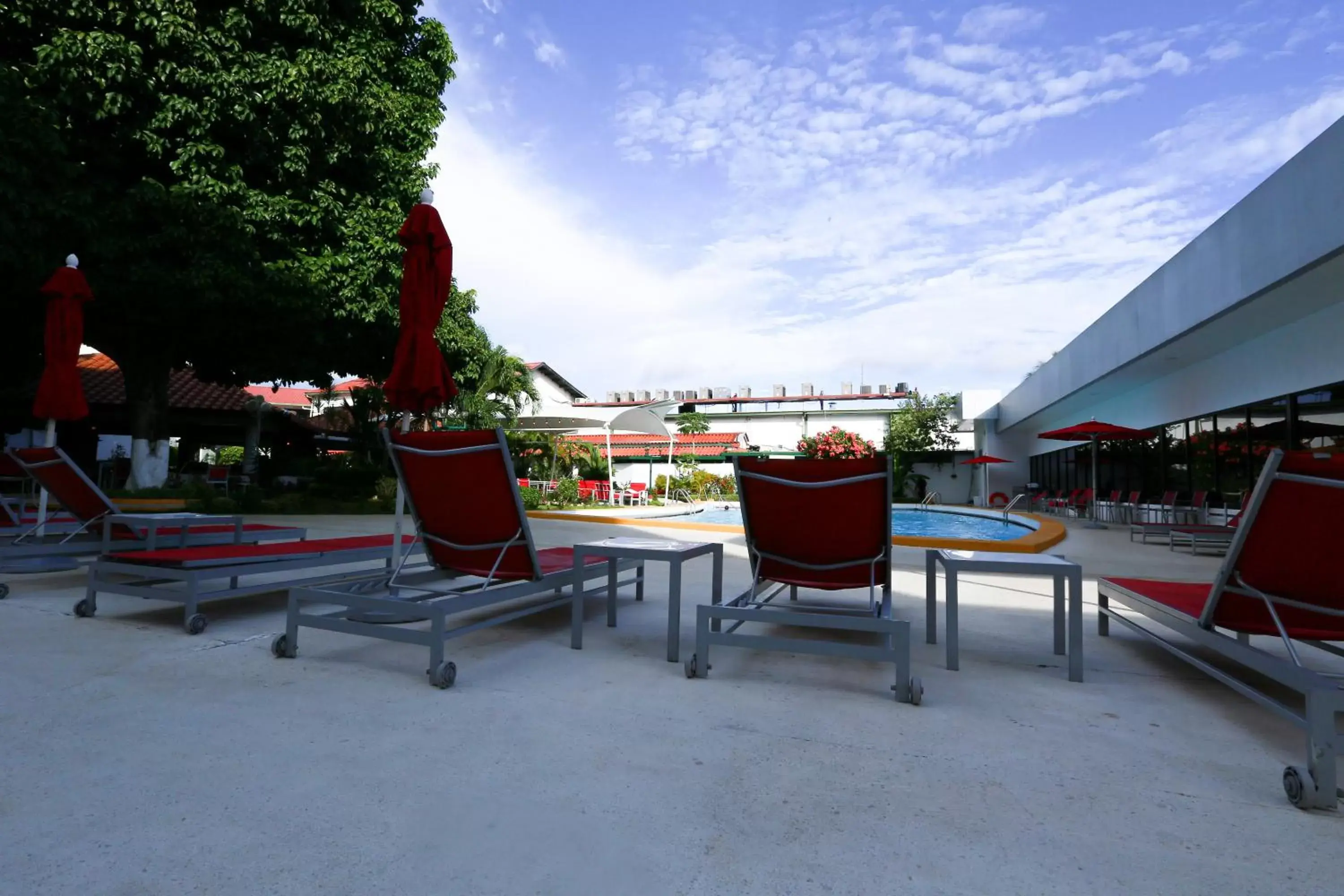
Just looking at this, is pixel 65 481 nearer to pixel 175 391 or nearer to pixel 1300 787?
pixel 1300 787

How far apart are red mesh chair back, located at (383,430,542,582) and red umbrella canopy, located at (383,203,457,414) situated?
2.36 ft

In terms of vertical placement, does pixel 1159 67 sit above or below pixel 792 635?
above

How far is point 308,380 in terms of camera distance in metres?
13.4

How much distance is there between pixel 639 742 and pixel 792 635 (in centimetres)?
187

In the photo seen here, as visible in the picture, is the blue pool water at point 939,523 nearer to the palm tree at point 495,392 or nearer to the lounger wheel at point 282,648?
the palm tree at point 495,392

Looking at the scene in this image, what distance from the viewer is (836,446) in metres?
21.2

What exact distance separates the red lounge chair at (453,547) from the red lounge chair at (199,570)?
33cm

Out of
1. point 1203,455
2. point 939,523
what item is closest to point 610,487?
point 939,523

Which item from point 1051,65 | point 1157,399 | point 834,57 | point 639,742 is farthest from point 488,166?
point 1157,399

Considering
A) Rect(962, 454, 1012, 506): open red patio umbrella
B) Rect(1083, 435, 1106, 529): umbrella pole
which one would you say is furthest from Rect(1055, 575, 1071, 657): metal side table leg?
Rect(962, 454, 1012, 506): open red patio umbrella

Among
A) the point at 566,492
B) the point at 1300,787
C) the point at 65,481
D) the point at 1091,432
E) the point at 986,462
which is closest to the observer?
Result: the point at 1300,787

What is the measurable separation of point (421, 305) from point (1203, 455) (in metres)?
14.5

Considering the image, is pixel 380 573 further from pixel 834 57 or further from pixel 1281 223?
pixel 834 57

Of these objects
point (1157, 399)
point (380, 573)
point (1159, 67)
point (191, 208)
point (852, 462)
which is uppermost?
point (1159, 67)
